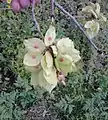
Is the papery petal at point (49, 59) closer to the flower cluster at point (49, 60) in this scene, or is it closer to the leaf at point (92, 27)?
the flower cluster at point (49, 60)

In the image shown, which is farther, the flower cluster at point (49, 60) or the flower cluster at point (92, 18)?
the flower cluster at point (92, 18)

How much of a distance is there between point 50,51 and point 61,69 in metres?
0.04

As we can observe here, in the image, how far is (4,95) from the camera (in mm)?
2238

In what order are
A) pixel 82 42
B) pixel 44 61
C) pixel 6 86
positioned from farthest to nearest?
pixel 82 42 → pixel 6 86 → pixel 44 61

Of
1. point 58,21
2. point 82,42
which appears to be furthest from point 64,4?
point 82,42

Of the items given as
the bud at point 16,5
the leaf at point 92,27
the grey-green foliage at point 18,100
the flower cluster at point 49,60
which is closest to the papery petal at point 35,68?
the flower cluster at point 49,60

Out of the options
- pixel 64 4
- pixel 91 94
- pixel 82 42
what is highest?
pixel 64 4

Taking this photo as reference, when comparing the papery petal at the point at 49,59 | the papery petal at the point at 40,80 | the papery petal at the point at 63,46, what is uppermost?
the papery petal at the point at 63,46

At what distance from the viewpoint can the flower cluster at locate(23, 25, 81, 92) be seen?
0.67m

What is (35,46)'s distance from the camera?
0.71 metres

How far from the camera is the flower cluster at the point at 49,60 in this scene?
667 mm

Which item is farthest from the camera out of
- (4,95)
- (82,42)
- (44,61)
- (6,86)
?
(82,42)

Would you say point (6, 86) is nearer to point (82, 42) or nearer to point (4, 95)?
point (4, 95)

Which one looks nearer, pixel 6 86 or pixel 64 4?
pixel 6 86
